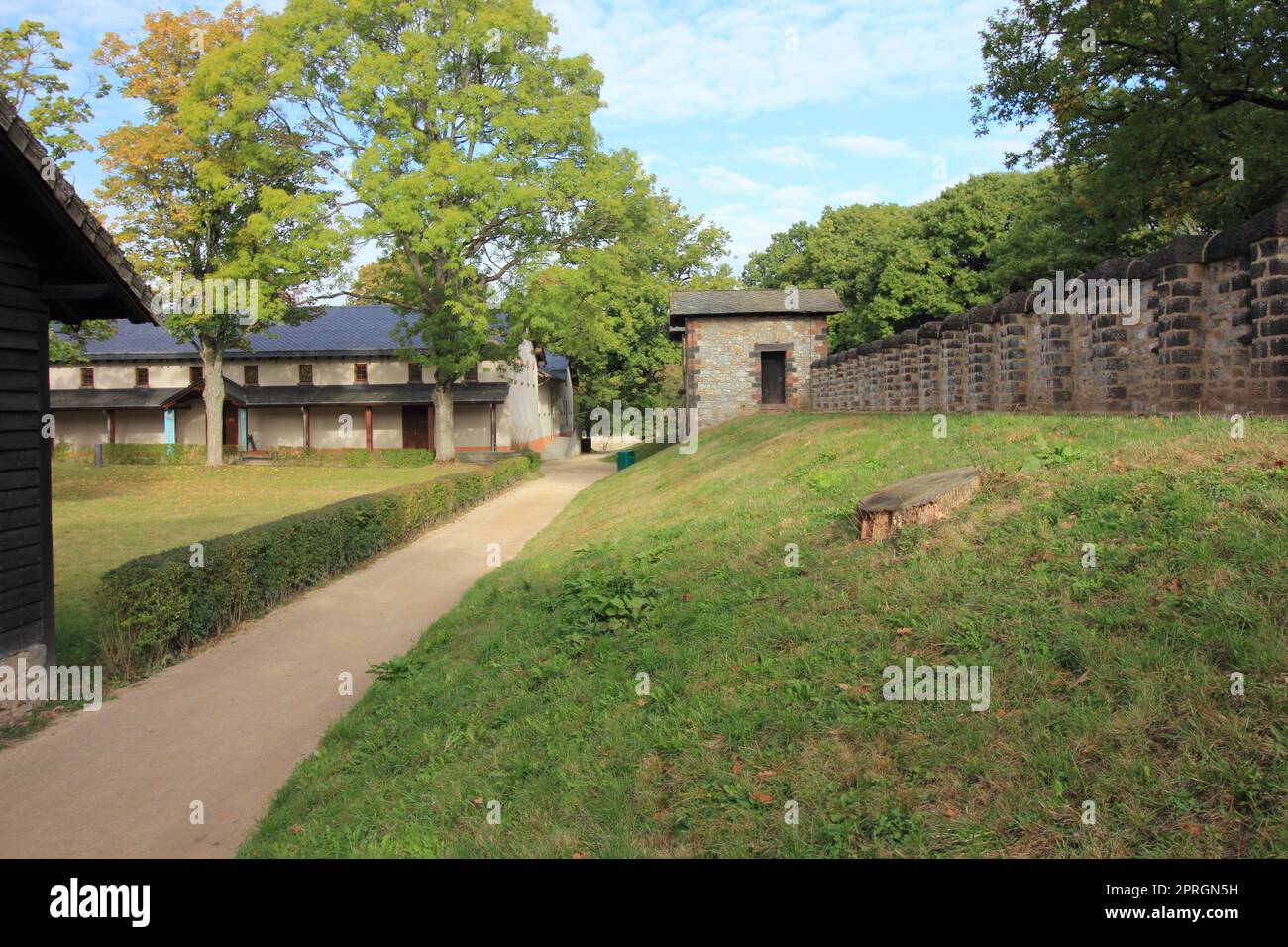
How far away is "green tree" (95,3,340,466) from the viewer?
97.3 feet

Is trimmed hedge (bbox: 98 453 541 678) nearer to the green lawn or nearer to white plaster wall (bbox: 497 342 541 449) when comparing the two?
the green lawn

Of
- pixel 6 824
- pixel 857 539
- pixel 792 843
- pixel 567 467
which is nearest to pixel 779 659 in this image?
pixel 792 843

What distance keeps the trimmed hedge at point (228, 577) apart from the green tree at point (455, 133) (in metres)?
15.5

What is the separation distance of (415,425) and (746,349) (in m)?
19.0

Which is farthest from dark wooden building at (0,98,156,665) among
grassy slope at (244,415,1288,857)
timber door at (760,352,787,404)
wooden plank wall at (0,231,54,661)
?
timber door at (760,352,787,404)

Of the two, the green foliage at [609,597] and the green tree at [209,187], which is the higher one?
the green tree at [209,187]

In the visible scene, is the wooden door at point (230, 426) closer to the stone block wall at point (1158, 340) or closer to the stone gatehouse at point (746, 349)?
the stone gatehouse at point (746, 349)

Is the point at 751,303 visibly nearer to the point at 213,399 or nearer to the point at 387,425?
the point at 387,425

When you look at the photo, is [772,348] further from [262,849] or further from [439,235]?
[262,849]

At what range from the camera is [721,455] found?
18781 mm

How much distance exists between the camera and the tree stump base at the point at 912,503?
6730mm

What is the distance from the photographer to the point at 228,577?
10453 mm

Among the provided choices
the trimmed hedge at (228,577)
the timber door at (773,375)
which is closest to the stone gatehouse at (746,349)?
the timber door at (773,375)

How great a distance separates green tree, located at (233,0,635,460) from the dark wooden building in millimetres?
21022
